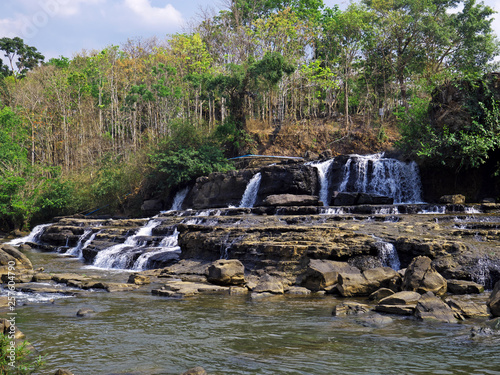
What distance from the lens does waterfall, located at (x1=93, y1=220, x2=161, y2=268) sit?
602 inches

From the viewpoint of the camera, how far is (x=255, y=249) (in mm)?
12312

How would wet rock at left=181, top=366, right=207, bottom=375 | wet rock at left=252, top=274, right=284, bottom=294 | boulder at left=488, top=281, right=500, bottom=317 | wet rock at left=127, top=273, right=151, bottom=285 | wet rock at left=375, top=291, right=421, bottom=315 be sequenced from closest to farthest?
wet rock at left=181, top=366, right=207, bottom=375 → boulder at left=488, top=281, right=500, bottom=317 → wet rock at left=375, top=291, right=421, bottom=315 → wet rock at left=252, top=274, right=284, bottom=294 → wet rock at left=127, top=273, right=151, bottom=285

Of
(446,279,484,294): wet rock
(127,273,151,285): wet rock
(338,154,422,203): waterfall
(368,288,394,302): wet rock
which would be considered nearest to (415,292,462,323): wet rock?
(368,288,394,302): wet rock

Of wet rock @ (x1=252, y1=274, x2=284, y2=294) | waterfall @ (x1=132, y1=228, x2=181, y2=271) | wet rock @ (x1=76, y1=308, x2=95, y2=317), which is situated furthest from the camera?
waterfall @ (x1=132, y1=228, x2=181, y2=271)

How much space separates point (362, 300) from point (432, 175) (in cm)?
1283

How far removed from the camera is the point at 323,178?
2239cm

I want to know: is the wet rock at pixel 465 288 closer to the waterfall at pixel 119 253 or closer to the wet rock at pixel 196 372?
the wet rock at pixel 196 372

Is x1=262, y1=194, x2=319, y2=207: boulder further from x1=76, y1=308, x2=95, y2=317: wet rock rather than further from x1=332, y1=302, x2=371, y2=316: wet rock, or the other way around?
x1=76, y1=308, x2=95, y2=317: wet rock

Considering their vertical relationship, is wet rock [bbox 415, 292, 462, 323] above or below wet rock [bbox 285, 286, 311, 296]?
above

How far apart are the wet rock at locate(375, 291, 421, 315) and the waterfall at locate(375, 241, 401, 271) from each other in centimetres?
272

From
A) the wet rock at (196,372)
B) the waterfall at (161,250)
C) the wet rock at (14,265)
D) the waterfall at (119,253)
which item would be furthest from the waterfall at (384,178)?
the wet rock at (196,372)

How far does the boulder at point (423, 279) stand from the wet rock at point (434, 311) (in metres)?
1.10

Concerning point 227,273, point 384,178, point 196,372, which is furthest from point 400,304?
point 384,178

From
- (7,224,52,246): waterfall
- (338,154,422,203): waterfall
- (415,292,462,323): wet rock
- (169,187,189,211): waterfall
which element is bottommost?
(7,224,52,246): waterfall
